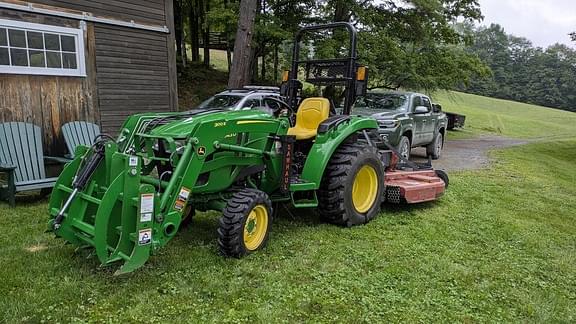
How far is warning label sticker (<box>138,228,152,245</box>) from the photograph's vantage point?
3.19 m

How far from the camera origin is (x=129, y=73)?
368 inches

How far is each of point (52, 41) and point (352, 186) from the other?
6.07 m

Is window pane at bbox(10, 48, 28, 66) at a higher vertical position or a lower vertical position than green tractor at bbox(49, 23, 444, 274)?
higher

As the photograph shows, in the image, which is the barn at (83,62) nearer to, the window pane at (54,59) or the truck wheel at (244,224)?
the window pane at (54,59)

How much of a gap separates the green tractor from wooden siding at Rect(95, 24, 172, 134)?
4.79 metres

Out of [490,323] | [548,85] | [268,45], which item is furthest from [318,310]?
[548,85]

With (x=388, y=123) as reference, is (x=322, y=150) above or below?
above

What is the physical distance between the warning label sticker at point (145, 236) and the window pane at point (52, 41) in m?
6.06

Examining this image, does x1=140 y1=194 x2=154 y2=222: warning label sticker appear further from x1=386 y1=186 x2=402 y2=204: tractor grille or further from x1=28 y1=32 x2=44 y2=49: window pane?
x1=28 y1=32 x2=44 y2=49: window pane

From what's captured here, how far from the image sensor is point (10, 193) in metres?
5.81

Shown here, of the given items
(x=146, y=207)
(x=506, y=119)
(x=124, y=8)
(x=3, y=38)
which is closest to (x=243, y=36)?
(x=124, y=8)

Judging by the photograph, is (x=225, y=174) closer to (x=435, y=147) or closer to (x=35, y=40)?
(x=35, y=40)

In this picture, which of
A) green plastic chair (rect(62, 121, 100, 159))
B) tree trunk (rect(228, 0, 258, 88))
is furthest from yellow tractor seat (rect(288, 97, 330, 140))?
tree trunk (rect(228, 0, 258, 88))

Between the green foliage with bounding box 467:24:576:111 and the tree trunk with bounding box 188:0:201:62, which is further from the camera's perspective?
the green foliage with bounding box 467:24:576:111
